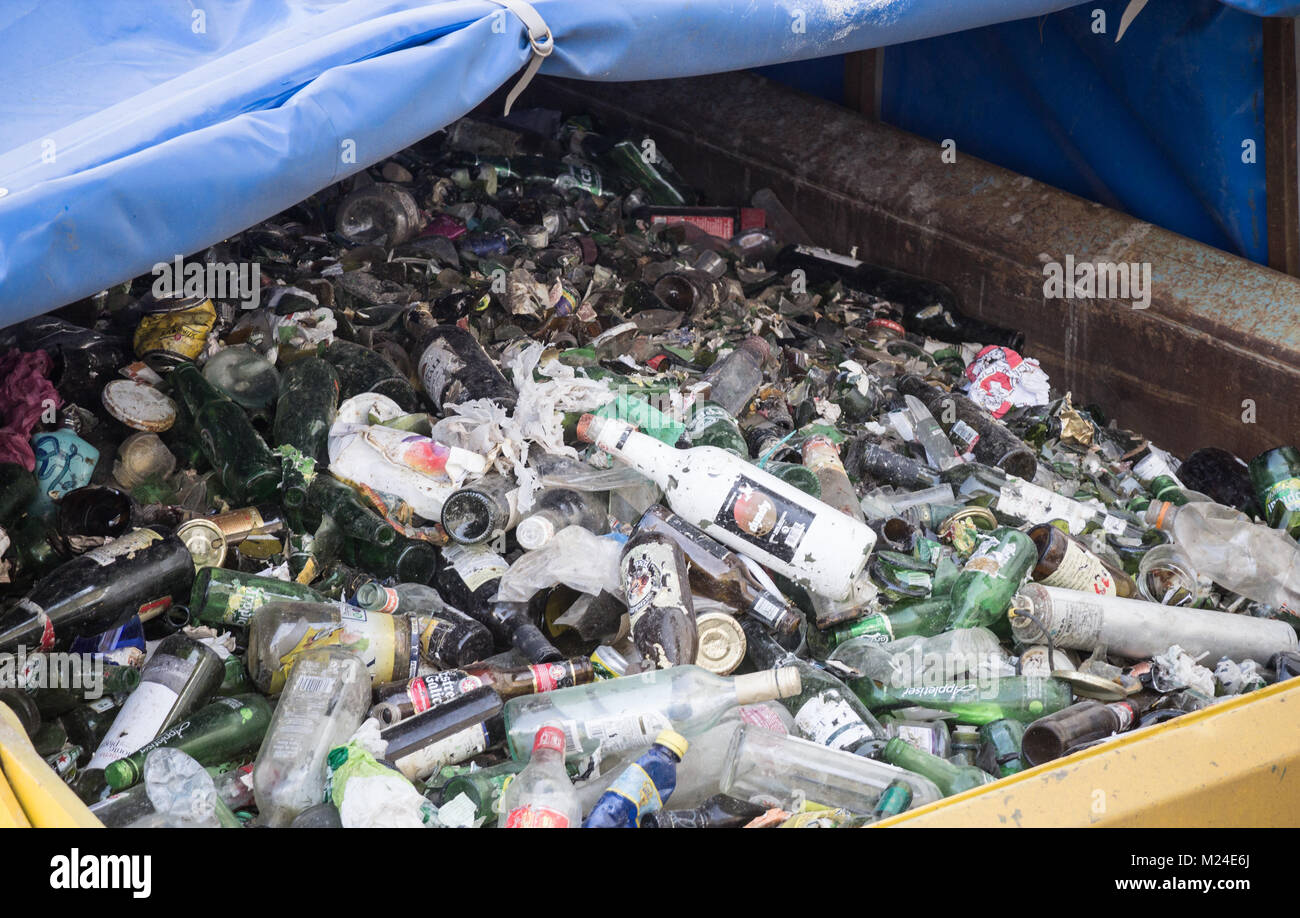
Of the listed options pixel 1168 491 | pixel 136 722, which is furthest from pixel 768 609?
pixel 1168 491

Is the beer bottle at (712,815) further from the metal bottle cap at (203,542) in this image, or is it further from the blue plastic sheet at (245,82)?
the blue plastic sheet at (245,82)

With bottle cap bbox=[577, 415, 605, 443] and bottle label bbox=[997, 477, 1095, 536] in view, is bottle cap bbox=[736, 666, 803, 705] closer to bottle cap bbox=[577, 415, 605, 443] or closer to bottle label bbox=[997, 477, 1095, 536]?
bottle cap bbox=[577, 415, 605, 443]

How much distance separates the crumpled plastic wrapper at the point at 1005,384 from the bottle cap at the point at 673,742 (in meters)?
2.08

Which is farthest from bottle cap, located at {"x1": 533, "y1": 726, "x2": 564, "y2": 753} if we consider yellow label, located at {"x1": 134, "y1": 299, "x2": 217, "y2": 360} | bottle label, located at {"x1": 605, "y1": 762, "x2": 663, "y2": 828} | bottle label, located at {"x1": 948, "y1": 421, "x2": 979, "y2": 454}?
bottle label, located at {"x1": 948, "y1": 421, "x2": 979, "y2": 454}

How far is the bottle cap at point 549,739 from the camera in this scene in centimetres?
171

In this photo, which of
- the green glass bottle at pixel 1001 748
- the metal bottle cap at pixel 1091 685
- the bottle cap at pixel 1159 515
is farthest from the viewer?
the bottle cap at pixel 1159 515

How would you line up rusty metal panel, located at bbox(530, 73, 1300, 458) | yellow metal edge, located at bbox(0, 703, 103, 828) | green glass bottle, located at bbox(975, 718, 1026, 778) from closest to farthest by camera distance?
yellow metal edge, located at bbox(0, 703, 103, 828) < green glass bottle, located at bbox(975, 718, 1026, 778) < rusty metal panel, located at bbox(530, 73, 1300, 458)

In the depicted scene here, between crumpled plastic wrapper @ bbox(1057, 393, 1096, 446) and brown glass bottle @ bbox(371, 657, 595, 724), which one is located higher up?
brown glass bottle @ bbox(371, 657, 595, 724)

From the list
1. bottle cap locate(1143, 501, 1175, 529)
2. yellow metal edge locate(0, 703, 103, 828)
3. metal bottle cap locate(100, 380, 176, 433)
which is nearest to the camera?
yellow metal edge locate(0, 703, 103, 828)

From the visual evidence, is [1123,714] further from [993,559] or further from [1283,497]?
[1283,497]

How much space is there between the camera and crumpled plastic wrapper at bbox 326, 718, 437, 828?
1594 mm

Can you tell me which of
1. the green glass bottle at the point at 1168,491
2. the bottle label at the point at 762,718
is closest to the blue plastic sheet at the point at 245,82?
the bottle label at the point at 762,718

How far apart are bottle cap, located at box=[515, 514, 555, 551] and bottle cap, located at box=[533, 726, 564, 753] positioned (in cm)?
52

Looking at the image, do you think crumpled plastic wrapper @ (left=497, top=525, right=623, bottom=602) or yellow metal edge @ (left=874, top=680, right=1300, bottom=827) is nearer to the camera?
yellow metal edge @ (left=874, top=680, right=1300, bottom=827)
